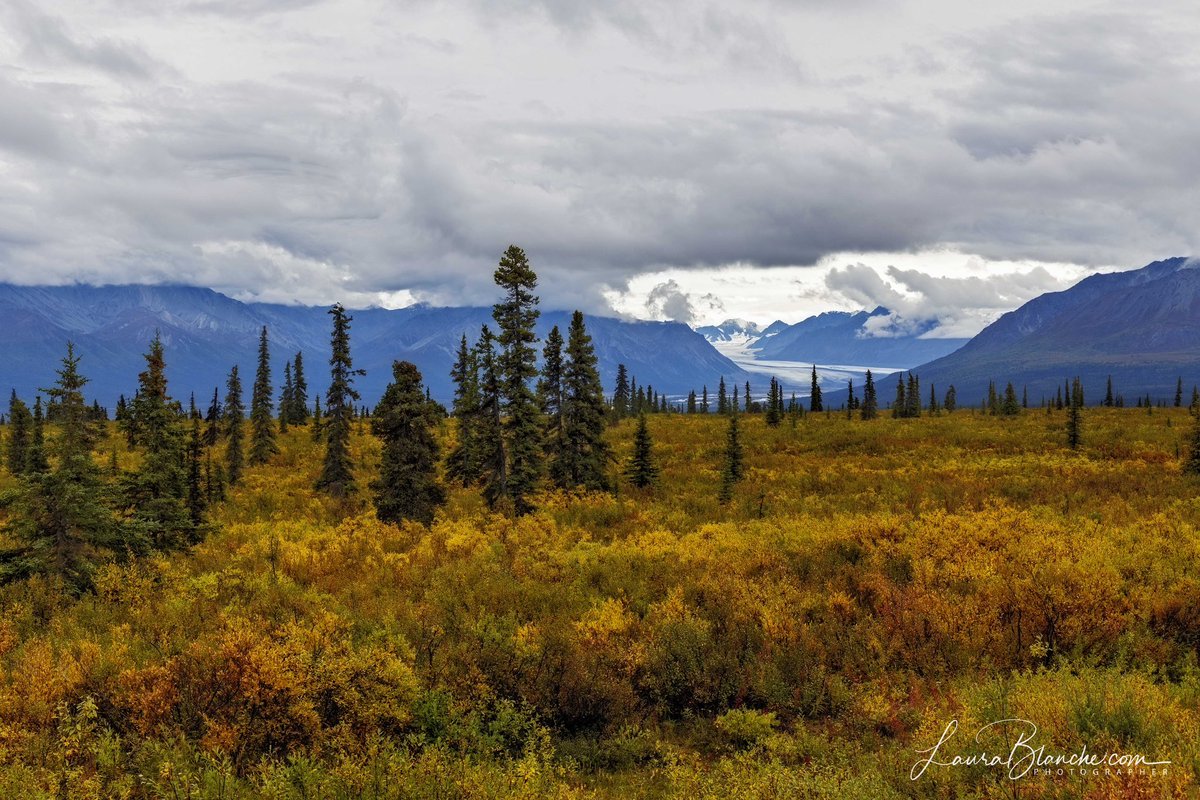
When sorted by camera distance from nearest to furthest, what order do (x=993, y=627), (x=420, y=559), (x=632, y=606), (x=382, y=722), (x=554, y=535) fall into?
(x=382, y=722) → (x=993, y=627) → (x=632, y=606) → (x=420, y=559) → (x=554, y=535)

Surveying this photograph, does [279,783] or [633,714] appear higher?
[279,783]

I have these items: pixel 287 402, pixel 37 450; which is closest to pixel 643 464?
pixel 37 450

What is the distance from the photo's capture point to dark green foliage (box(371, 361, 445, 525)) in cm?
2502

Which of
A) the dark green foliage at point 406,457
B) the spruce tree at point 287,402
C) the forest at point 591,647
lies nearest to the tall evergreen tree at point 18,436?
the spruce tree at point 287,402

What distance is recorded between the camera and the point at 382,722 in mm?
8578

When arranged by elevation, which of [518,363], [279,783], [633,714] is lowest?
[633,714]

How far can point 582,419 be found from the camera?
33.7 meters

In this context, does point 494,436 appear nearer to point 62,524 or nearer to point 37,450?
point 62,524

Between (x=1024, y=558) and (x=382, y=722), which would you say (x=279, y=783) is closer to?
(x=382, y=722)

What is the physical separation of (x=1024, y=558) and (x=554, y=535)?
1255cm

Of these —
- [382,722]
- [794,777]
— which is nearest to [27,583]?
[382,722]
